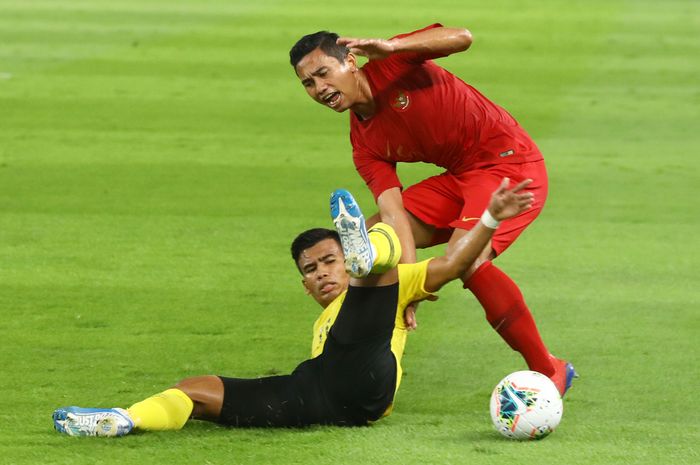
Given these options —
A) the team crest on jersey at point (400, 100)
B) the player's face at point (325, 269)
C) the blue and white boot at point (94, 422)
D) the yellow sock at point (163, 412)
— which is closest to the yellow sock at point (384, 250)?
the player's face at point (325, 269)

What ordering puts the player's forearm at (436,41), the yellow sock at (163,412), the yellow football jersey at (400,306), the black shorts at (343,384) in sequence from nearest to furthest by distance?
the yellow sock at (163,412)
the black shorts at (343,384)
the yellow football jersey at (400,306)
the player's forearm at (436,41)

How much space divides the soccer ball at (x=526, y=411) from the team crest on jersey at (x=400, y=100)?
164 cm

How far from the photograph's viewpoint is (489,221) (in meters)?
6.29

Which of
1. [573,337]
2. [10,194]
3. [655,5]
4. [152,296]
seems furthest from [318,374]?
[655,5]

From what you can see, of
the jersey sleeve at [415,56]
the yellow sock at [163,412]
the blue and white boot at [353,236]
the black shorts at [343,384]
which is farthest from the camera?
the jersey sleeve at [415,56]

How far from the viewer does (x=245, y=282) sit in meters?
9.72

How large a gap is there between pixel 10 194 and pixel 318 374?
21.6 ft

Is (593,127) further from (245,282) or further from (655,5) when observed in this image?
(655,5)

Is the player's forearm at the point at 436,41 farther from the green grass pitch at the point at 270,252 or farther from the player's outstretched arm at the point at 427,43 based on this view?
the green grass pitch at the point at 270,252

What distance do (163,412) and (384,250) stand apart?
118cm

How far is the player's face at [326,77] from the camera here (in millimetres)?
6926

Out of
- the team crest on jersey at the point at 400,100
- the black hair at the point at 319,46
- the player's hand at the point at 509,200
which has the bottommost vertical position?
the player's hand at the point at 509,200

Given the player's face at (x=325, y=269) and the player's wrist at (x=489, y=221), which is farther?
the player's face at (x=325, y=269)

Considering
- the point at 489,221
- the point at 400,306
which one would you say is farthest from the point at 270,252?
the point at 489,221
